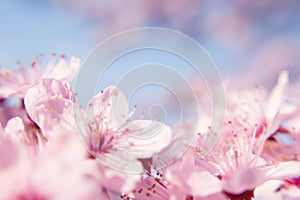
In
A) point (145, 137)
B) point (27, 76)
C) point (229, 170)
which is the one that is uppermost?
point (27, 76)

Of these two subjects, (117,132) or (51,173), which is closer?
(51,173)

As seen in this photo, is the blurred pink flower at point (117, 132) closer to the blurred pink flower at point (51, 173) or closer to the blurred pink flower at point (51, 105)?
the blurred pink flower at point (51, 105)

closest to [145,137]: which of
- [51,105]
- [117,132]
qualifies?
[117,132]

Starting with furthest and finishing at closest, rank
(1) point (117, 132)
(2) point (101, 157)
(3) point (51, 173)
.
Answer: (1) point (117, 132) < (2) point (101, 157) < (3) point (51, 173)

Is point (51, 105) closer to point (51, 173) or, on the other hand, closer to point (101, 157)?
point (101, 157)

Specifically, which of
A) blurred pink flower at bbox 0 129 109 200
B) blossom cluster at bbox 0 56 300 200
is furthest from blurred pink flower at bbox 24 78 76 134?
blurred pink flower at bbox 0 129 109 200

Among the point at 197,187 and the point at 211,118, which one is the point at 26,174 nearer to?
the point at 197,187

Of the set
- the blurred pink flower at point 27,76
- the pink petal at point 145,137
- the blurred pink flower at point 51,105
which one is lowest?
the pink petal at point 145,137

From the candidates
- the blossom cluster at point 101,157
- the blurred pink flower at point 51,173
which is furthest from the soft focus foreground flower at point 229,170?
the blurred pink flower at point 51,173

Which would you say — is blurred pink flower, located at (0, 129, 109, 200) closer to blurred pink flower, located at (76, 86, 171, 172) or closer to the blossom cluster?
the blossom cluster
